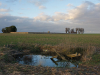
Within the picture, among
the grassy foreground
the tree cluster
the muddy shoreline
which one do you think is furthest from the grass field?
the tree cluster

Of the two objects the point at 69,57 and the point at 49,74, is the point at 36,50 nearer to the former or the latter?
the point at 69,57

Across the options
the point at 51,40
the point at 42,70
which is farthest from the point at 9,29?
the point at 42,70

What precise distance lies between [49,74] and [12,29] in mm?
102120

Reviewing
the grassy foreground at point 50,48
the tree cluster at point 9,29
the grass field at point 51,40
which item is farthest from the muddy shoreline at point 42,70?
the tree cluster at point 9,29

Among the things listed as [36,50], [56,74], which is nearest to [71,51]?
[36,50]

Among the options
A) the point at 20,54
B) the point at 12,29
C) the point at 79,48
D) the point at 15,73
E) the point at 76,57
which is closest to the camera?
the point at 15,73

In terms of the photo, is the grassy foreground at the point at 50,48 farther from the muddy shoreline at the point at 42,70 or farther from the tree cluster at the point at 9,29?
the tree cluster at the point at 9,29

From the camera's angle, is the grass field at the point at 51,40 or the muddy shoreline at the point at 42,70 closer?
the muddy shoreline at the point at 42,70

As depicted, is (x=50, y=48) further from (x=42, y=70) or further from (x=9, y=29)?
(x=9, y=29)

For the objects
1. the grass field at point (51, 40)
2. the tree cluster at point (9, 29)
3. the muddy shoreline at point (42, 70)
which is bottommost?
the muddy shoreline at point (42, 70)

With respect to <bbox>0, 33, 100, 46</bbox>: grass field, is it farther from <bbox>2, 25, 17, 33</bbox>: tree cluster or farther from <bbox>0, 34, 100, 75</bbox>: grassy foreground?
<bbox>2, 25, 17, 33</bbox>: tree cluster

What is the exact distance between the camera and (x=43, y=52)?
41.9 ft

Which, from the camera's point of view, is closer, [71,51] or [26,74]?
[26,74]

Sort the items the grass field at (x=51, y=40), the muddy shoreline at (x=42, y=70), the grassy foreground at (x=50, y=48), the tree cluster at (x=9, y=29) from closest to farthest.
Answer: the muddy shoreline at (x=42, y=70) → the grassy foreground at (x=50, y=48) → the grass field at (x=51, y=40) → the tree cluster at (x=9, y=29)
